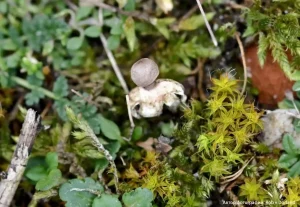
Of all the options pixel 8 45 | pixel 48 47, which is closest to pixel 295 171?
pixel 48 47

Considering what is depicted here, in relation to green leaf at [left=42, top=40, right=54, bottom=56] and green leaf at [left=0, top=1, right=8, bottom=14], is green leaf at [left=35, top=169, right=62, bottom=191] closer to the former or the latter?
green leaf at [left=42, top=40, right=54, bottom=56]

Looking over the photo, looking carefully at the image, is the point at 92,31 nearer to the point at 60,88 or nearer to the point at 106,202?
the point at 60,88

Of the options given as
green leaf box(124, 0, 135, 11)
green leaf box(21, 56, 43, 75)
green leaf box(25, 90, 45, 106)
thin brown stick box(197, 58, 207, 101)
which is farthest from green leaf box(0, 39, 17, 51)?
thin brown stick box(197, 58, 207, 101)

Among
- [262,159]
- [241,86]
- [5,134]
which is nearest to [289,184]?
[262,159]

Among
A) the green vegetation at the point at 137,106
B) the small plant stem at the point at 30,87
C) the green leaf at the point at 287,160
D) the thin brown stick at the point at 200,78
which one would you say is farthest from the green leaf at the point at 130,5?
the green leaf at the point at 287,160

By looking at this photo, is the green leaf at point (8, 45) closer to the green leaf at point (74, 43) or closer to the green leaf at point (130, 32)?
the green leaf at point (74, 43)
